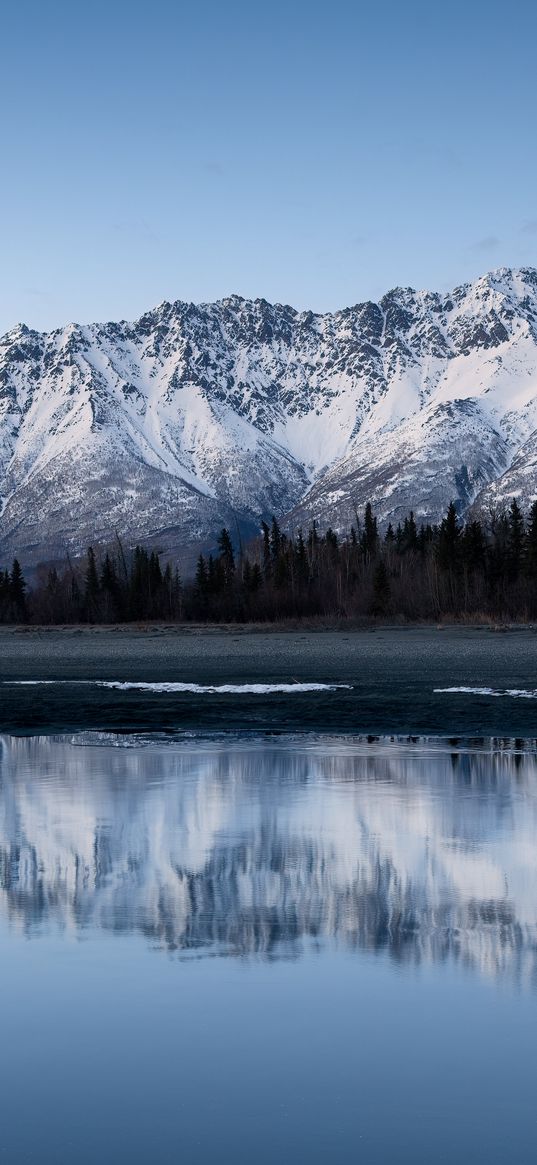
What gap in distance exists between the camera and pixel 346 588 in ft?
531

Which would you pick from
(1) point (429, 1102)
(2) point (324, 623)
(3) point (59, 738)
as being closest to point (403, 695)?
(3) point (59, 738)

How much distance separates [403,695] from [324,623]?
91855mm

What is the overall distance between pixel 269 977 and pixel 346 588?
14966 centimetres

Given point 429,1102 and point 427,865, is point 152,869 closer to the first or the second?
point 427,865

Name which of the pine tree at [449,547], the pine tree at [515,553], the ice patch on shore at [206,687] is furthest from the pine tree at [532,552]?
the ice patch on shore at [206,687]

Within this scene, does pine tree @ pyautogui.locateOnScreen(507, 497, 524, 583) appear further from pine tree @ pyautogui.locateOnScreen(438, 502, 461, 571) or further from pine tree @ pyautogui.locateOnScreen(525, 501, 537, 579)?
pine tree @ pyautogui.locateOnScreen(438, 502, 461, 571)

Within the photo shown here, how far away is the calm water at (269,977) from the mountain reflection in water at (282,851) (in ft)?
0.18

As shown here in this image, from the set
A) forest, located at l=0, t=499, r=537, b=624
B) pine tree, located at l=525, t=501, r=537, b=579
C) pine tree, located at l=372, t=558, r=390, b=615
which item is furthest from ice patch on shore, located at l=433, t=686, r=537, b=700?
pine tree, located at l=525, t=501, r=537, b=579

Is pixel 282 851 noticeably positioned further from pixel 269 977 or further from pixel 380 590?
pixel 380 590

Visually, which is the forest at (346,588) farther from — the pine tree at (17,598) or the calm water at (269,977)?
the calm water at (269,977)

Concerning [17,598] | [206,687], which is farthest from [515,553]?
[206,687]

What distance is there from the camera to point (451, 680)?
4922cm

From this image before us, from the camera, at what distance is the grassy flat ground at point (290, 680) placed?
34.9 m

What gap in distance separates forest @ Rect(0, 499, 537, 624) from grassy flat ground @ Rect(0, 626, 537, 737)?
164 ft
